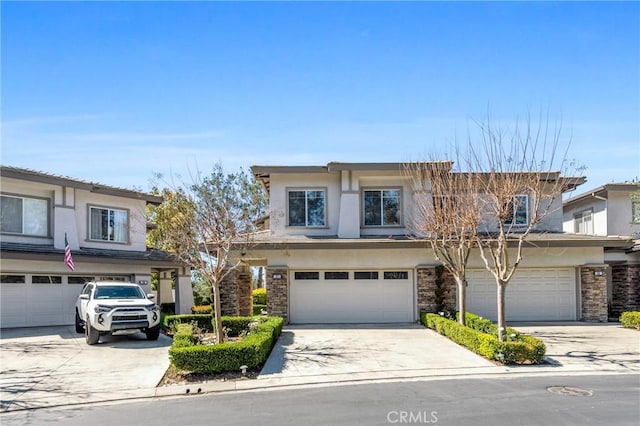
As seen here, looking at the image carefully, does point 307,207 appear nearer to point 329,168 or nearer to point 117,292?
point 329,168

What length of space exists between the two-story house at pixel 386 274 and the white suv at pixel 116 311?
4634mm

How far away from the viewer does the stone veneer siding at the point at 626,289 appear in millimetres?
23234

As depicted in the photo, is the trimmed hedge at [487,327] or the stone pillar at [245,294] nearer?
the trimmed hedge at [487,327]

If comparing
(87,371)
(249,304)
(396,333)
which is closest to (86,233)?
(249,304)

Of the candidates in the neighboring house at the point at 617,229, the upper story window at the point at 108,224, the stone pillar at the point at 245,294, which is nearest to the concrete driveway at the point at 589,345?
the neighboring house at the point at 617,229

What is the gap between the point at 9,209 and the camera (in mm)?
20219

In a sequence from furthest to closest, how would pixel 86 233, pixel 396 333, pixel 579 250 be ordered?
pixel 86 233 → pixel 579 250 → pixel 396 333

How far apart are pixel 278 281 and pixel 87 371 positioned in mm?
8772

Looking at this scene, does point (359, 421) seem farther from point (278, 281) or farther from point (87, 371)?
point (278, 281)

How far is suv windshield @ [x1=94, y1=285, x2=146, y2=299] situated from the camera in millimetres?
16455

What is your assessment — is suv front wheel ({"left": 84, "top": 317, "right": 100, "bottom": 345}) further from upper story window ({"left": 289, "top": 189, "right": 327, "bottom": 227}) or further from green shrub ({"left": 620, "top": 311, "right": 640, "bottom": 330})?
green shrub ({"left": 620, "top": 311, "right": 640, "bottom": 330})

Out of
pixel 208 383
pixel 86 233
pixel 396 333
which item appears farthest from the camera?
pixel 86 233

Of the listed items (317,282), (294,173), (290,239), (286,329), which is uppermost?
(294,173)
